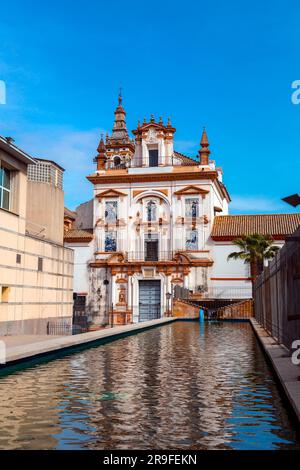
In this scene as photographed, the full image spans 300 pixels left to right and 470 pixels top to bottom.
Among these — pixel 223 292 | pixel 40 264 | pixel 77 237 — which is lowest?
pixel 223 292

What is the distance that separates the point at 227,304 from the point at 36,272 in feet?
69.1

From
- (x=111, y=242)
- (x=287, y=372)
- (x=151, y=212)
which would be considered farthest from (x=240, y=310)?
(x=287, y=372)

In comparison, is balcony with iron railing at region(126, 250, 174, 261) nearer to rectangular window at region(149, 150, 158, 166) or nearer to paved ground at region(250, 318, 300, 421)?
rectangular window at region(149, 150, 158, 166)

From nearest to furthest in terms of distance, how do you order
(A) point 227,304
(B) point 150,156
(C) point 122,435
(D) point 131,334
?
1. (C) point 122,435
2. (D) point 131,334
3. (A) point 227,304
4. (B) point 150,156

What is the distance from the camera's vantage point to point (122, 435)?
5598 millimetres

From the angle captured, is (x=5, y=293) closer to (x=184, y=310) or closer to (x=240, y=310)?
(x=184, y=310)

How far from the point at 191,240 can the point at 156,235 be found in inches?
126

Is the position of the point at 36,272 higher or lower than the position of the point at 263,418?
higher

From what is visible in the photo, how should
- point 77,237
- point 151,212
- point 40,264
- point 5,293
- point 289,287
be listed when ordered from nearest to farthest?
1. point 289,287
2. point 5,293
3. point 40,264
4. point 151,212
5. point 77,237

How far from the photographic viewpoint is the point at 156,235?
45.7 meters

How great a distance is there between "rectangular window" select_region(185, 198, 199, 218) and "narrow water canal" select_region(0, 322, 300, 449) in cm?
3233
